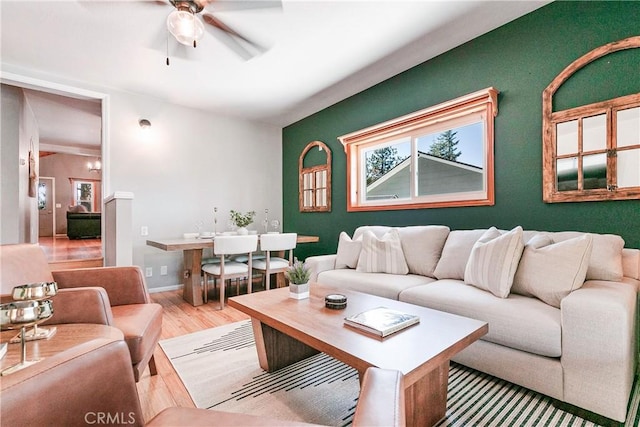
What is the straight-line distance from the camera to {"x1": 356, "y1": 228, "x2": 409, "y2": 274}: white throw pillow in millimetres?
2773

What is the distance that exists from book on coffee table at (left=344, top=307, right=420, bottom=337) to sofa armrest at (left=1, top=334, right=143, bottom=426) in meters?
0.93

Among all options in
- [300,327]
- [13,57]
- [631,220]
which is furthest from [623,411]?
[13,57]

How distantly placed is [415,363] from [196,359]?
1.69 meters

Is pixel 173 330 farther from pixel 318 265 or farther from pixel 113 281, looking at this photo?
pixel 318 265

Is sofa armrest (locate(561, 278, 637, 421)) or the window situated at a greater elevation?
the window

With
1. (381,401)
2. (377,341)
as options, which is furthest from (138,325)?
(381,401)

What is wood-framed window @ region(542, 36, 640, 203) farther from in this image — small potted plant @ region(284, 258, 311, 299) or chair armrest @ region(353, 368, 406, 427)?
chair armrest @ region(353, 368, 406, 427)

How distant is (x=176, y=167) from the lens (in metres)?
4.31

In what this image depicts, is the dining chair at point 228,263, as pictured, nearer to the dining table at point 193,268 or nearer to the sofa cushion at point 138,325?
the dining table at point 193,268

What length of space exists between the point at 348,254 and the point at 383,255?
435mm

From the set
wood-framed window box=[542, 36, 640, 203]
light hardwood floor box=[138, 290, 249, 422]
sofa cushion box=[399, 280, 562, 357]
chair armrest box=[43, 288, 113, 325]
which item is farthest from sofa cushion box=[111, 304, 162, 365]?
wood-framed window box=[542, 36, 640, 203]

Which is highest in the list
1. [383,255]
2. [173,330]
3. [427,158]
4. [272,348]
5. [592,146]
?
[427,158]

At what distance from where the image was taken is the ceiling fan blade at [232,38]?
2.40 metres

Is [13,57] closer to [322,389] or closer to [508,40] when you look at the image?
[322,389]
